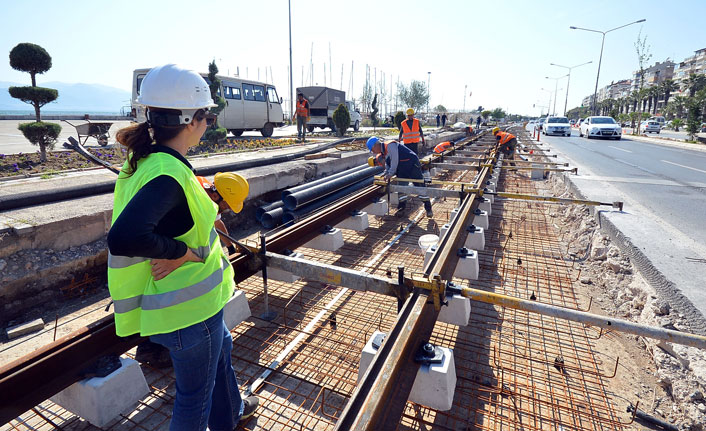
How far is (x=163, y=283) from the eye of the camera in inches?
61.4

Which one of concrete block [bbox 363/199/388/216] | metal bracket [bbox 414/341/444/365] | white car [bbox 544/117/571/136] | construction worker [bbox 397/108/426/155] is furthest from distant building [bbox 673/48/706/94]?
metal bracket [bbox 414/341/444/365]

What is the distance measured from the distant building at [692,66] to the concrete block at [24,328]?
12639 centimetres

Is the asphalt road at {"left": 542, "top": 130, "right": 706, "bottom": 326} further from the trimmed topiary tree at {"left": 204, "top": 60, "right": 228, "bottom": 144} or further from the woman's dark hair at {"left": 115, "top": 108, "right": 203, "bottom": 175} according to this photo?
the trimmed topiary tree at {"left": 204, "top": 60, "right": 228, "bottom": 144}

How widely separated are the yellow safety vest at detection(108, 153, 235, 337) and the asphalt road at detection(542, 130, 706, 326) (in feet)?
11.2

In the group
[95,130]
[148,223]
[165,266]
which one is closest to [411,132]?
[165,266]

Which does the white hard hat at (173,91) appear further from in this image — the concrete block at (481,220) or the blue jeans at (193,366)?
the concrete block at (481,220)

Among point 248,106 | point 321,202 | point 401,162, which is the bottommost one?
point 321,202

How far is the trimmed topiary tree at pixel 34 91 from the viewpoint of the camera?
8.30m

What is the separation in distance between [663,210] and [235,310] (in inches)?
283

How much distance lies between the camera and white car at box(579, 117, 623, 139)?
2519 centimetres

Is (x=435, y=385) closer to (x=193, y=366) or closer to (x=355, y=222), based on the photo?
(x=193, y=366)

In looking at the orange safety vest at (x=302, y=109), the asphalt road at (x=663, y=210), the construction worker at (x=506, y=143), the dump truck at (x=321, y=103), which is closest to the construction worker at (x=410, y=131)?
the asphalt road at (x=663, y=210)

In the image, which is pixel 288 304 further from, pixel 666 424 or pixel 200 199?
pixel 666 424

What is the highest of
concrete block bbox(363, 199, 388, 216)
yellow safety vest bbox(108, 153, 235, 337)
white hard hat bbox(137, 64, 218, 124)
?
white hard hat bbox(137, 64, 218, 124)
